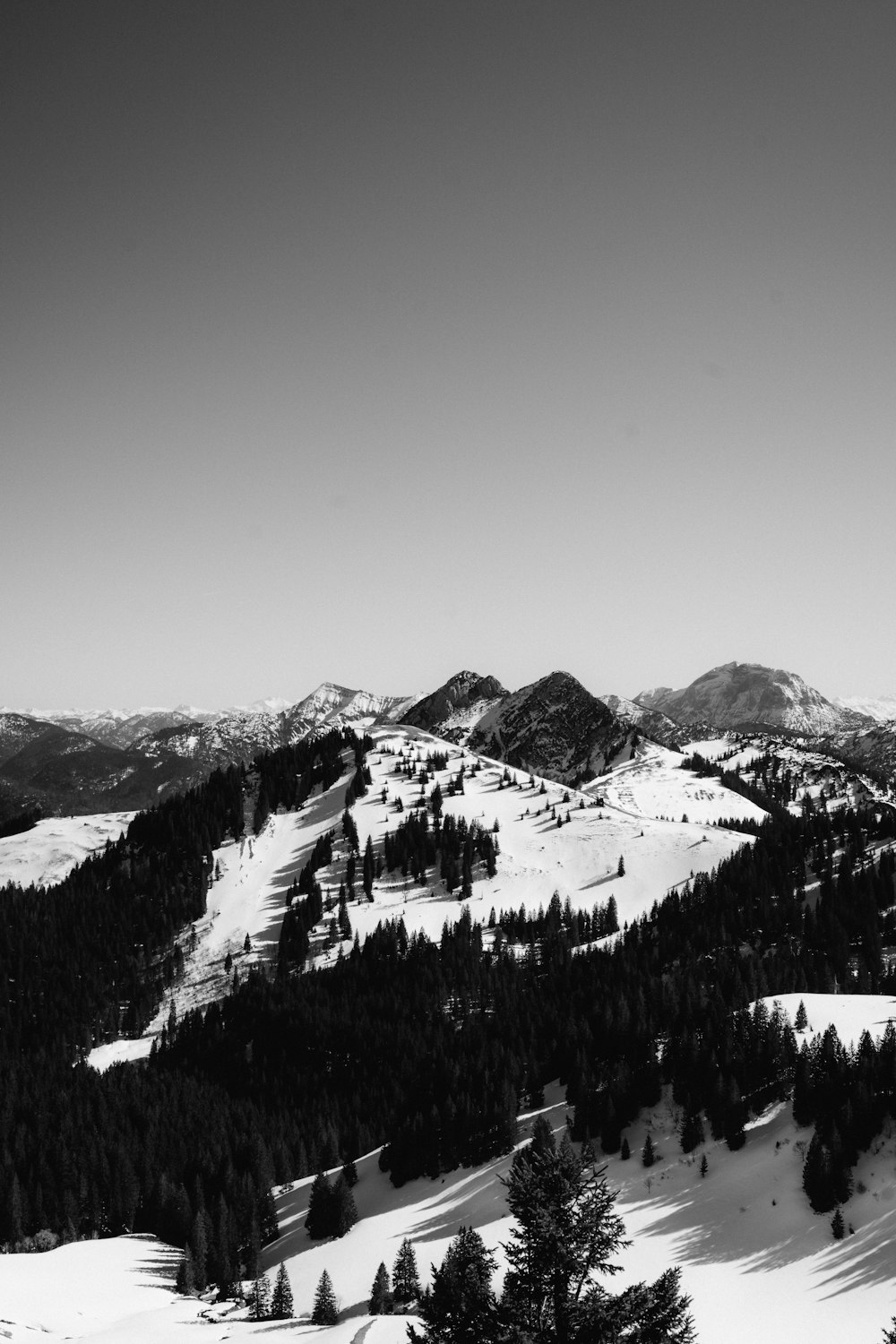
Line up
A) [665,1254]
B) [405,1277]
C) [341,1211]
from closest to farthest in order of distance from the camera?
[665,1254]
[405,1277]
[341,1211]

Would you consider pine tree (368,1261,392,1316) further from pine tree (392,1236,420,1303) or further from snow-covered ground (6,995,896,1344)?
snow-covered ground (6,995,896,1344)

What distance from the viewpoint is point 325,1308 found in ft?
241

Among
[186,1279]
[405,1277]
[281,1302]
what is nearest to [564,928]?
[186,1279]

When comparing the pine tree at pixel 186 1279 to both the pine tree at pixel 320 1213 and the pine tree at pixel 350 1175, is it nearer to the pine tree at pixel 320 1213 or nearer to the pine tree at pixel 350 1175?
the pine tree at pixel 320 1213

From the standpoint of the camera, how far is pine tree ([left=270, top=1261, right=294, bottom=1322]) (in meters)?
78.7

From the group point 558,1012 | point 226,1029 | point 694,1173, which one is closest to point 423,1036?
point 558,1012

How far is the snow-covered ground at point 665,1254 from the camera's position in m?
61.0

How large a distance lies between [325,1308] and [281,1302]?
30.9 ft

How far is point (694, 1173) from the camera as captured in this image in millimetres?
82688

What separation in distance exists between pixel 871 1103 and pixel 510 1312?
6605 cm

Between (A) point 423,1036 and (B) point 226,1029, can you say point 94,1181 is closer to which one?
(B) point 226,1029

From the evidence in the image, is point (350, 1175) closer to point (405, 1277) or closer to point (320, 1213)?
point (320, 1213)

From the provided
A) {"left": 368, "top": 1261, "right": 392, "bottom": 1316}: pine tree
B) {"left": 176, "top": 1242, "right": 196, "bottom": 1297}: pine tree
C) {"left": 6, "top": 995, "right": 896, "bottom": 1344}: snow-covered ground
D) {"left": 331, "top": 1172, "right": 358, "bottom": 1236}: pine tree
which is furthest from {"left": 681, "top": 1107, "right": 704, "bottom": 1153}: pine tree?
{"left": 176, "top": 1242, "right": 196, "bottom": 1297}: pine tree

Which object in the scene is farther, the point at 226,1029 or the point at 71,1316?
the point at 226,1029
